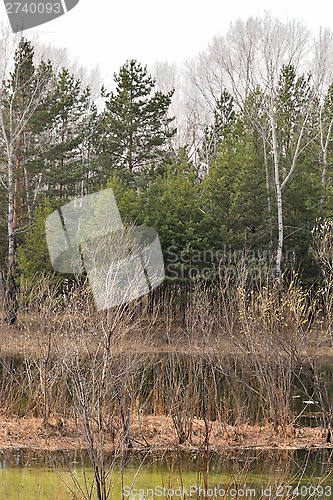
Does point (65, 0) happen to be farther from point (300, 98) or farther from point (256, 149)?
point (300, 98)

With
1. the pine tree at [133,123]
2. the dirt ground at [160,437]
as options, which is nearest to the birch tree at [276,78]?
the pine tree at [133,123]

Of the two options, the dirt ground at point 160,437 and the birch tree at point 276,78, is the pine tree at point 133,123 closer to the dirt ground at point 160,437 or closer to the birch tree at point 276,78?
the birch tree at point 276,78

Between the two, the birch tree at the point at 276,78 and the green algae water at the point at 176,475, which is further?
the birch tree at the point at 276,78

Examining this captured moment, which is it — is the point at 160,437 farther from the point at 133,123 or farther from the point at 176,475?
the point at 133,123

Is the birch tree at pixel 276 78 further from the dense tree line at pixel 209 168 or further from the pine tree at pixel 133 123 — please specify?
the pine tree at pixel 133 123

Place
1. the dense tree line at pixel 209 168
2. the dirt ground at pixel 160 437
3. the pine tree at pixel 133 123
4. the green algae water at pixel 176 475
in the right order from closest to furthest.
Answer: the green algae water at pixel 176 475 → the dirt ground at pixel 160 437 → the dense tree line at pixel 209 168 → the pine tree at pixel 133 123

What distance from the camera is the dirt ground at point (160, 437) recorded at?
7.45 meters

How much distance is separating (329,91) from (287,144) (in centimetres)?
276

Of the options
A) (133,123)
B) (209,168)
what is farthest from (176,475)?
(133,123)

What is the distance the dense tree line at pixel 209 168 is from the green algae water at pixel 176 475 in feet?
32.3

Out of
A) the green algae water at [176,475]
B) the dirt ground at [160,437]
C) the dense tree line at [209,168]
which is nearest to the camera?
the green algae water at [176,475]

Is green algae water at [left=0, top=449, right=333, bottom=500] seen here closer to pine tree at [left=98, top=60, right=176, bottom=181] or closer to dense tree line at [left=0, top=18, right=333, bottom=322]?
dense tree line at [left=0, top=18, right=333, bottom=322]

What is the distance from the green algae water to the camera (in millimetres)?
5723

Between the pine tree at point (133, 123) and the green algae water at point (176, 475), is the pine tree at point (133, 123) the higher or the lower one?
the higher one
